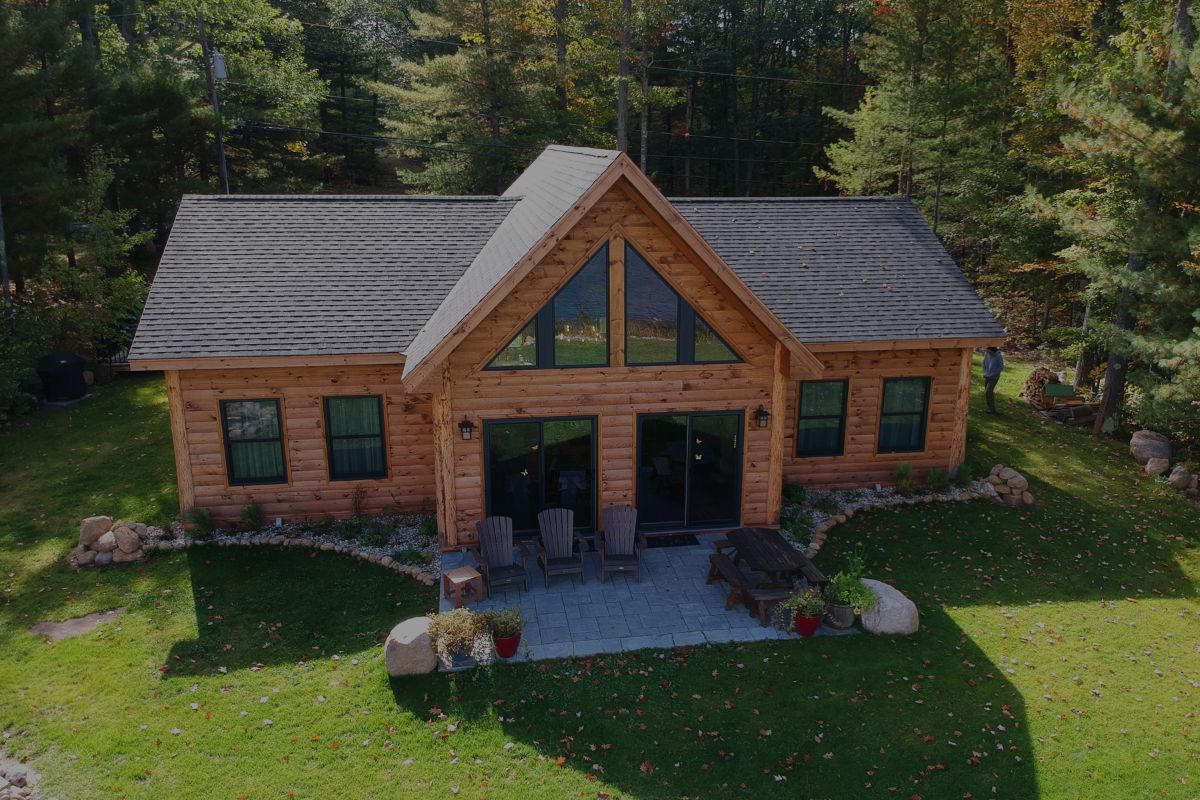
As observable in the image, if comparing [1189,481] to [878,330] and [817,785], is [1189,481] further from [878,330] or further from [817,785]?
[817,785]

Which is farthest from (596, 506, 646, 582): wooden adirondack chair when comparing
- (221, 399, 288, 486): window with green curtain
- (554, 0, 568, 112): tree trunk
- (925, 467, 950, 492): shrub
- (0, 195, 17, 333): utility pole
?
(554, 0, 568, 112): tree trunk

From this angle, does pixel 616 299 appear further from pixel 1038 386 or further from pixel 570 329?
pixel 1038 386

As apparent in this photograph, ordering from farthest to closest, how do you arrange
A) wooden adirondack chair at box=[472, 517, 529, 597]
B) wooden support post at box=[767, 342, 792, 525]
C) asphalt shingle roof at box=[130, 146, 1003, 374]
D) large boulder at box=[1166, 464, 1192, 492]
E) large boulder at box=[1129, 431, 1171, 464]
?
1. large boulder at box=[1129, 431, 1171, 464]
2. large boulder at box=[1166, 464, 1192, 492]
3. asphalt shingle roof at box=[130, 146, 1003, 374]
4. wooden support post at box=[767, 342, 792, 525]
5. wooden adirondack chair at box=[472, 517, 529, 597]

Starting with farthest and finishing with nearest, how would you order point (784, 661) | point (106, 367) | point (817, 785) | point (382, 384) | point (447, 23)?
point (447, 23) < point (106, 367) < point (382, 384) < point (784, 661) < point (817, 785)

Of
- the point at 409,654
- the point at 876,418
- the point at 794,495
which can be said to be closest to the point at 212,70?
the point at 794,495

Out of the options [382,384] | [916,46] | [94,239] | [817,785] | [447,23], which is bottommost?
[817,785]

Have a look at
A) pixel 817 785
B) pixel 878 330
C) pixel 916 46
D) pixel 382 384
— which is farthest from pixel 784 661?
pixel 916 46

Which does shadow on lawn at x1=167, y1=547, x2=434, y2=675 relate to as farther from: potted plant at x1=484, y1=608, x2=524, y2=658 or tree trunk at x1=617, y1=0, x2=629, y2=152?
tree trunk at x1=617, y1=0, x2=629, y2=152
